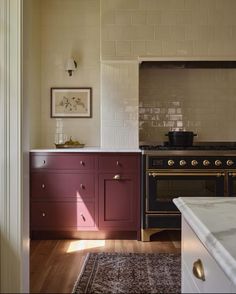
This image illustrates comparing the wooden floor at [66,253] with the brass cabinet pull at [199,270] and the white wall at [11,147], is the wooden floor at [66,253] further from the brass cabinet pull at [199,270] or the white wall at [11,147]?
the brass cabinet pull at [199,270]

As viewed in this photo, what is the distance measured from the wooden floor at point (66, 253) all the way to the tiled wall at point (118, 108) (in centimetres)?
102

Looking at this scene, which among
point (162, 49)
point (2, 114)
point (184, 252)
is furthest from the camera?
point (162, 49)

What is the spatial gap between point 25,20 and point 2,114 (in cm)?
51

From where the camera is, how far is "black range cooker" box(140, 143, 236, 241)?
3.40 meters

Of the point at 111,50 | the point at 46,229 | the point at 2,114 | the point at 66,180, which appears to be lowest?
the point at 46,229

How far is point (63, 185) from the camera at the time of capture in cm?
350

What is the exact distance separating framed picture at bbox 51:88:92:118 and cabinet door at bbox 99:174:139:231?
3.49ft

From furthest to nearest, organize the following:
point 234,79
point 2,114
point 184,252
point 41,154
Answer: point 234,79 < point 41,154 < point 2,114 < point 184,252

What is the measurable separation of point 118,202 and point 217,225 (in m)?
2.69

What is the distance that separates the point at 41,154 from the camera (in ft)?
11.4

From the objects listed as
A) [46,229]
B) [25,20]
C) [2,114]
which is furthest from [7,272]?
[46,229]

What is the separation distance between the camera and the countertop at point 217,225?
1.98ft

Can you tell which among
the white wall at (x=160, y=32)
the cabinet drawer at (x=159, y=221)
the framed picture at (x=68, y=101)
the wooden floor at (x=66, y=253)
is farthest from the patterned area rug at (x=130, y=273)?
the framed picture at (x=68, y=101)

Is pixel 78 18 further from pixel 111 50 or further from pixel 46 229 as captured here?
pixel 46 229
